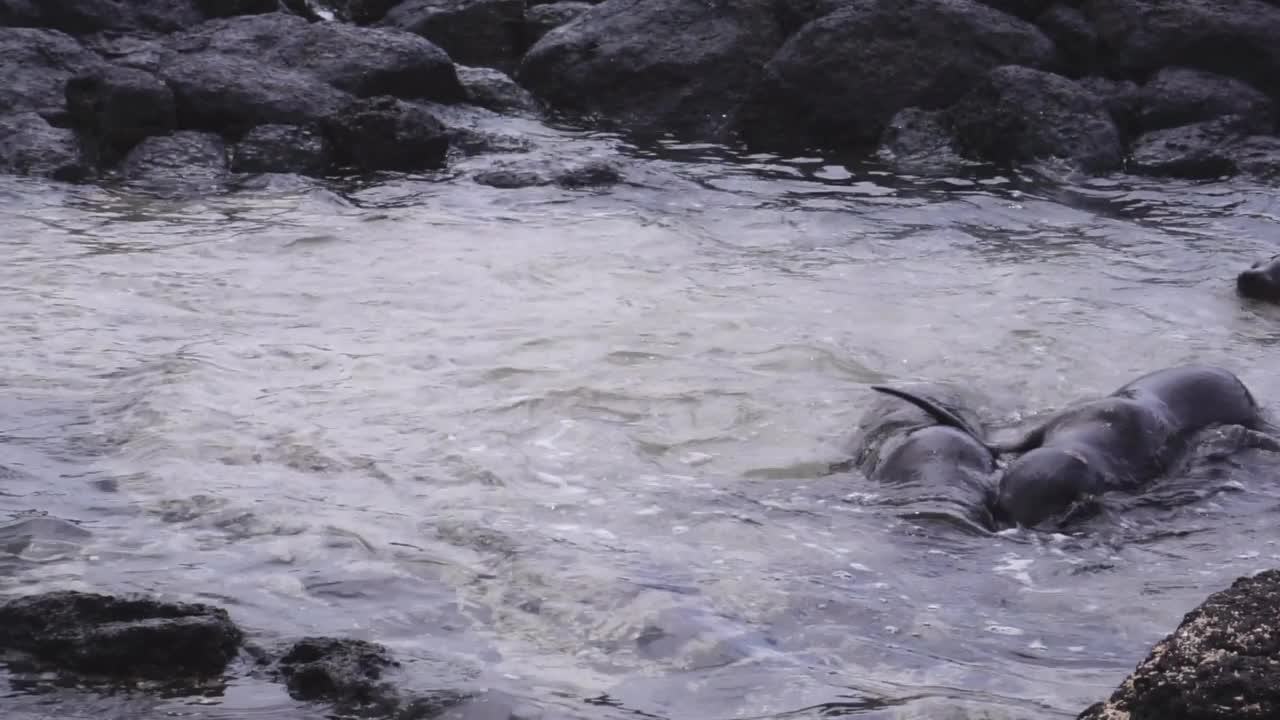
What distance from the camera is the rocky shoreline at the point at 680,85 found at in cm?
1111

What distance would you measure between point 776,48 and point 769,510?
8.76m

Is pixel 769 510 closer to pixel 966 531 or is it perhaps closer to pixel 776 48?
pixel 966 531

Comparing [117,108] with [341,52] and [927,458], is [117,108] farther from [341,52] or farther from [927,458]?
[927,458]

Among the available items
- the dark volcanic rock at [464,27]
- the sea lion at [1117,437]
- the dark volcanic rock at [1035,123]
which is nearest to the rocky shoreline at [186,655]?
the sea lion at [1117,437]

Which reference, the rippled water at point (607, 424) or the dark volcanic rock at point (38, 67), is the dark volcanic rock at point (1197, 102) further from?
the dark volcanic rock at point (38, 67)

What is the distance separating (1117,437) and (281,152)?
7120 mm

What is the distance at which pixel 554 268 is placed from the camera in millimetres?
8516

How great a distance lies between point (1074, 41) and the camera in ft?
42.6

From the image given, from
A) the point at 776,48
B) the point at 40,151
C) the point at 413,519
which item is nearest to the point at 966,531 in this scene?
the point at 413,519

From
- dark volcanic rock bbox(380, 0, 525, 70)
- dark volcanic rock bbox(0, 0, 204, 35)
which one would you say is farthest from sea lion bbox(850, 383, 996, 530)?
dark volcanic rock bbox(380, 0, 525, 70)

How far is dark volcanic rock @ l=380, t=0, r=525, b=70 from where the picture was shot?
49.3ft

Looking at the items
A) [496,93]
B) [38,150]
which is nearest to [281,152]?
[38,150]

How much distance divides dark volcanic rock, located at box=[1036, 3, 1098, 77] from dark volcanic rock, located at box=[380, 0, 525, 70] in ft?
16.6

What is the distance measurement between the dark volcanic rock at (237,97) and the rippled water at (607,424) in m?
1.33
